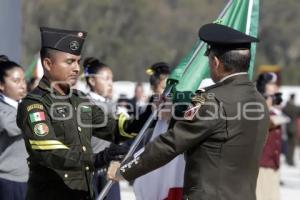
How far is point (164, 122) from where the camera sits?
5.96m

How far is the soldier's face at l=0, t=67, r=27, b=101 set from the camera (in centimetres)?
668

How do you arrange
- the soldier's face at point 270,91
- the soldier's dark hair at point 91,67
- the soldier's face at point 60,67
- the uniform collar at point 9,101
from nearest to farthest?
1. the soldier's face at point 60,67
2. the uniform collar at point 9,101
3. the soldier's dark hair at point 91,67
4. the soldier's face at point 270,91

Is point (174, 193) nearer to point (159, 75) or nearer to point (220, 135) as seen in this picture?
point (220, 135)

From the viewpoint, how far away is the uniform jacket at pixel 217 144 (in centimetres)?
445

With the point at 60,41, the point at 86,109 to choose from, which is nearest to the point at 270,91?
the point at 86,109

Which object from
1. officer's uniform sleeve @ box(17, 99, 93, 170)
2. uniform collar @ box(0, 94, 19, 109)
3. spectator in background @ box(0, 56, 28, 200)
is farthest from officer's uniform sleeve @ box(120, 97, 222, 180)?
uniform collar @ box(0, 94, 19, 109)

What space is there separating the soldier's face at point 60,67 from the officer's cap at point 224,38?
99 cm

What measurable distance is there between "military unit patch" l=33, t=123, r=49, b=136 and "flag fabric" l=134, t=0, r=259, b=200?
111 centimetres

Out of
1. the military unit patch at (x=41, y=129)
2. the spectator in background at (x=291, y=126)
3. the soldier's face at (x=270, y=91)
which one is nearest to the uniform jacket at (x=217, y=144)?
the military unit patch at (x=41, y=129)

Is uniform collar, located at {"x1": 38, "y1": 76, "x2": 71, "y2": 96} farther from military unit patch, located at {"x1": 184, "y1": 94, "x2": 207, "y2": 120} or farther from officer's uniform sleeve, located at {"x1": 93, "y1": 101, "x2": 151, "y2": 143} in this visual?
military unit patch, located at {"x1": 184, "y1": 94, "x2": 207, "y2": 120}

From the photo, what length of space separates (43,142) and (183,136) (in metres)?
0.97

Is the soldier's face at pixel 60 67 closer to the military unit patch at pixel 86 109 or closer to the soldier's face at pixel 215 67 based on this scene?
the military unit patch at pixel 86 109

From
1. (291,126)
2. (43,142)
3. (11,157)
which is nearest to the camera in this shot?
(43,142)

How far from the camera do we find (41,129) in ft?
16.5
